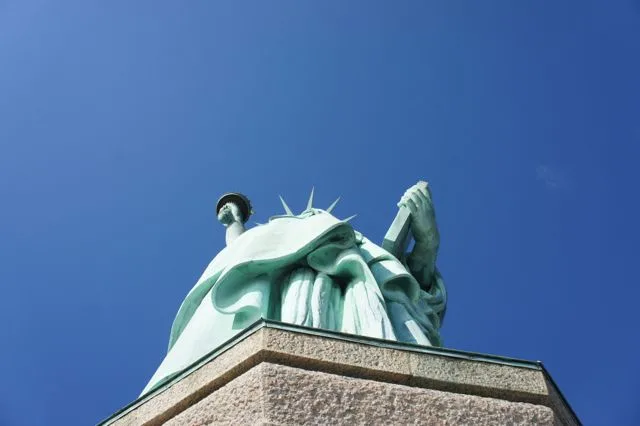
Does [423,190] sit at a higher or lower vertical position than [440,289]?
higher

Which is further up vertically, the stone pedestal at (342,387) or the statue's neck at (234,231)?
the statue's neck at (234,231)

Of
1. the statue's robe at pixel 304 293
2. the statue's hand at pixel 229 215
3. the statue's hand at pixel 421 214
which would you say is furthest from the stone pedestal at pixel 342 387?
the statue's hand at pixel 229 215

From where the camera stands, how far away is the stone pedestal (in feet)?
11.3

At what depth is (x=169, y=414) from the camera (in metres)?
3.74

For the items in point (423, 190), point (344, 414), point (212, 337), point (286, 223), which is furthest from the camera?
point (423, 190)

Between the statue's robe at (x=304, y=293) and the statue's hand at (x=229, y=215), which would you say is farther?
the statue's hand at (x=229, y=215)

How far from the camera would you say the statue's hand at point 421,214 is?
7.73 metres

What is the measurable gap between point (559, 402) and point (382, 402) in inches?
34.6

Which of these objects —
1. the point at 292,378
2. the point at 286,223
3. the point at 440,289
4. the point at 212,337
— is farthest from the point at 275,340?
the point at 440,289

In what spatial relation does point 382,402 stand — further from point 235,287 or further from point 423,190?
point 423,190

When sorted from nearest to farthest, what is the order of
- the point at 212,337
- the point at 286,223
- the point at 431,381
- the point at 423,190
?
the point at 431,381, the point at 212,337, the point at 286,223, the point at 423,190

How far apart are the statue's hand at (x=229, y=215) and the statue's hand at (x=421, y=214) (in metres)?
2.30

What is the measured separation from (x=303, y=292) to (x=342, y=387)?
2.16 metres

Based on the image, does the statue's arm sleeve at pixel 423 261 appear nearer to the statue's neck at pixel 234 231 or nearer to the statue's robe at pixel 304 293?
the statue's robe at pixel 304 293
